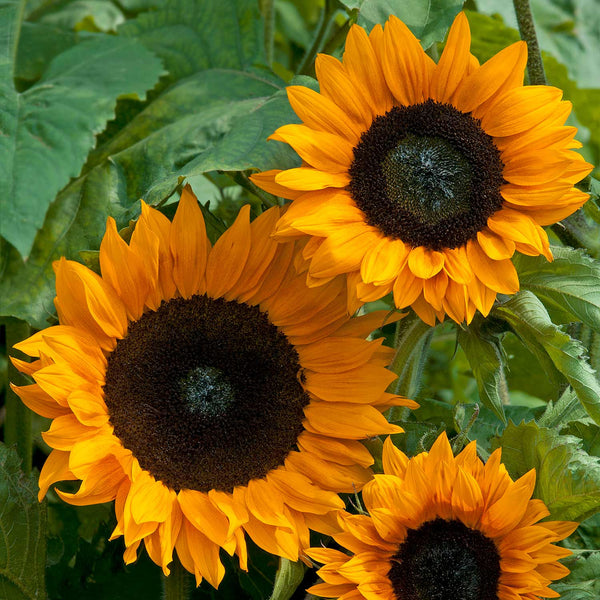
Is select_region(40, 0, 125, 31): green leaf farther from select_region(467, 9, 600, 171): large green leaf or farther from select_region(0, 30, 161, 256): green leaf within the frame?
select_region(467, 9, 600, 171): large green leaf

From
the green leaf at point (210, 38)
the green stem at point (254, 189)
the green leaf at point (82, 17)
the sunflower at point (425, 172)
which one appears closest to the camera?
the sunflower at point (425, 172)

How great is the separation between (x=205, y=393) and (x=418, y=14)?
328 mm

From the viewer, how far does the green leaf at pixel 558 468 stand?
634mm

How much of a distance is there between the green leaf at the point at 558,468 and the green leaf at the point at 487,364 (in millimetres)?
22

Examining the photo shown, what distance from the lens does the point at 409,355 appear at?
718 millimetres

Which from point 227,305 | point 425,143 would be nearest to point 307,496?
point 227,305

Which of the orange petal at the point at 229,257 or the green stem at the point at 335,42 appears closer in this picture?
the orange petal at the point at 229,257

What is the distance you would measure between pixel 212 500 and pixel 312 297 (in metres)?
0.16

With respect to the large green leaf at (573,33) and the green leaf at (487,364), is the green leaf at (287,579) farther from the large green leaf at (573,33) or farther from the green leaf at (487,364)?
the large green leaf at (573,33)

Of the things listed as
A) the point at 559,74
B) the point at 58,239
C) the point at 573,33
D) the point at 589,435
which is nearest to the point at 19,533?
the point at 58,239

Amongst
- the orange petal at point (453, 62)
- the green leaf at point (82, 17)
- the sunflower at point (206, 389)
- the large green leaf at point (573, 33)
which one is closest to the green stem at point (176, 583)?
the sunflower at point (206, 389)

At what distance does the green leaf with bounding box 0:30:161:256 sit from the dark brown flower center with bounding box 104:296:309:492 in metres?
0.12

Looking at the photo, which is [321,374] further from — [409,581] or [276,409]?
[409,581]

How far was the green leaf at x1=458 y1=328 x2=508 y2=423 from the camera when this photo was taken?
67 cm
